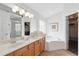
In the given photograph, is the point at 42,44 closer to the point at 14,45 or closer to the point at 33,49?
the point at 33,49

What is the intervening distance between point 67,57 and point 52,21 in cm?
70

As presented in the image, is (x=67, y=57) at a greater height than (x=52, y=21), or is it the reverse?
(x=52, y=21)

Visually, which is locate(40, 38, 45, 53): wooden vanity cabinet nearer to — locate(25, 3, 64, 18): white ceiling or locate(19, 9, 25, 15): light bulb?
locate(25, 3, 64, 18): white ceiling

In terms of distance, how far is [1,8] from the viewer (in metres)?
2.25

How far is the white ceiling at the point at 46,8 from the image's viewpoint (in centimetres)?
235

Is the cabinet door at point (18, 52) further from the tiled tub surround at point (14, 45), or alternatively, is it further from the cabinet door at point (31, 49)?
the cabinet door at point (31, 49)

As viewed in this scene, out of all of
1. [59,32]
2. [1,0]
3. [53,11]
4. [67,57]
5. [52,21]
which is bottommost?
[67,57]

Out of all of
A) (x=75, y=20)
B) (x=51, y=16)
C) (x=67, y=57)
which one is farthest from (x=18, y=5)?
(x=67, y=57)

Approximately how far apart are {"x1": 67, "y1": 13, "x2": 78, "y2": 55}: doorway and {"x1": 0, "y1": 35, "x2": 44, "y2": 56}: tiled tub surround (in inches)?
A: 20.7

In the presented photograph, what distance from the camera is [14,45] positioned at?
2.24 m

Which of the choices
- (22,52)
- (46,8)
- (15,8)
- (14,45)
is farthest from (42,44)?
(15,8)

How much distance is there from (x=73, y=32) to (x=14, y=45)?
3.53 ft

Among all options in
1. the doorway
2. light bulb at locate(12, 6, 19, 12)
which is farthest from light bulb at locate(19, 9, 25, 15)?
the doorway

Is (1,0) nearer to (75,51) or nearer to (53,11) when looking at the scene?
(53,11)
